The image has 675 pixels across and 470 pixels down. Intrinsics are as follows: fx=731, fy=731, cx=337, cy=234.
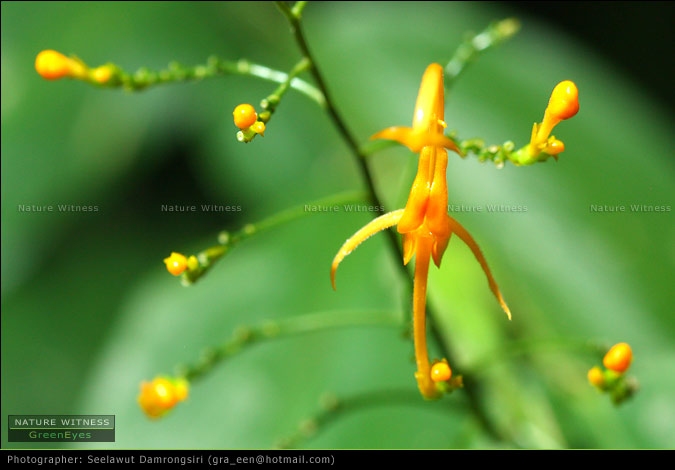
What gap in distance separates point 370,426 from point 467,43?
52 centimetres

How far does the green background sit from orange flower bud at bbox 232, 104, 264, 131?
53cm

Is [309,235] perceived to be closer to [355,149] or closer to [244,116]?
[355,149]

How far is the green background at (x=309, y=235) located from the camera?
1060 mm

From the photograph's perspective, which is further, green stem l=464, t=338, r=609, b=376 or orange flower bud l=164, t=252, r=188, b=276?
green stem l=464, t=338, r=609, b=376

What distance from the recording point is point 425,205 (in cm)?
53

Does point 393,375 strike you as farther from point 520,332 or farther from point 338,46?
point 338,46

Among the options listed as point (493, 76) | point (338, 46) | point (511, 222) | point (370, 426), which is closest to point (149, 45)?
point (338, 46)

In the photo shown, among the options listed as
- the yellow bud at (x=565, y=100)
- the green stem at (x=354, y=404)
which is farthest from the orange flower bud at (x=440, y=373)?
the green stem at (x=354, y=404)

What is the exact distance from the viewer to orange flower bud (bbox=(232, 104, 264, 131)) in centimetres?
49

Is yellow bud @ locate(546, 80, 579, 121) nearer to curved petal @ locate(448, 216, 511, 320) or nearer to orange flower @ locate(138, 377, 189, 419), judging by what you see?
curved petal @ locate(448, 216, 511, 320)

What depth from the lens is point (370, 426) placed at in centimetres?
100

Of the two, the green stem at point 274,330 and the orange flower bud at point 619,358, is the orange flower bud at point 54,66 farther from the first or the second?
the orange flower bud at point 619,358

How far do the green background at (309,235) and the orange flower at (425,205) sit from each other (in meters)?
0.40

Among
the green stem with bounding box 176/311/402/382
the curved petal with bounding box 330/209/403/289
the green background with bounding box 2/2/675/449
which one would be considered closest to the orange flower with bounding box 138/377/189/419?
the green stem with bounding box 176/311/402/382
